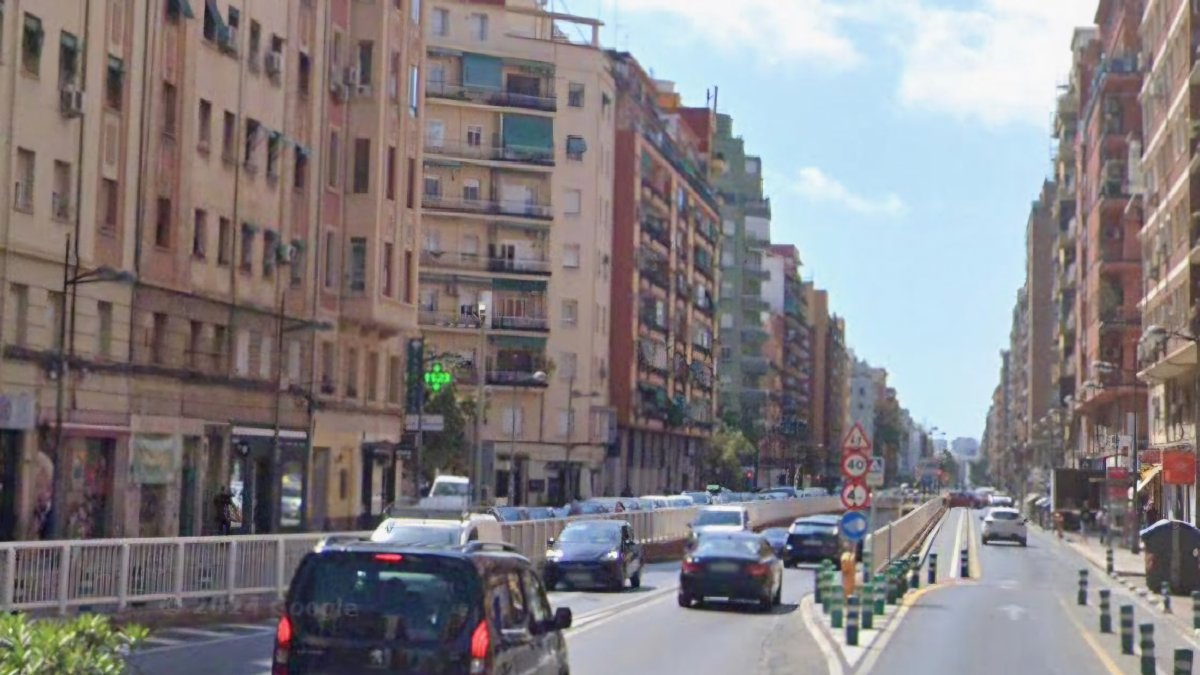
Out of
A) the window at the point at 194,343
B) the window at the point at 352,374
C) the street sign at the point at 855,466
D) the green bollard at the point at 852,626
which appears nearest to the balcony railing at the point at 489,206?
the window at the point at 352,374

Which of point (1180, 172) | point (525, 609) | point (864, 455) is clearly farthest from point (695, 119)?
point (525, 609)

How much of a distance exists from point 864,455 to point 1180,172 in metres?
37.2

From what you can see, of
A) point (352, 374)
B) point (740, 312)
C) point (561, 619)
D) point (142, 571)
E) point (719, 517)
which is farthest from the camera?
point (740, 312)

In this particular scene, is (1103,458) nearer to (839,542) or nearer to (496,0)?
(496,0)

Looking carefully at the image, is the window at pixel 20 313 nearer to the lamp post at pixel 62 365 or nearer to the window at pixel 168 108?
the lamp post at pixel 62 365

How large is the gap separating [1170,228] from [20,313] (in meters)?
44.2

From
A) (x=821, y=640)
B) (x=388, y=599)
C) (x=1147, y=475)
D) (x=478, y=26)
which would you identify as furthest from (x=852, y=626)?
(x=478, y=26)

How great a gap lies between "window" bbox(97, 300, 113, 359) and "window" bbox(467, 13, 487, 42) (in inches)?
2070

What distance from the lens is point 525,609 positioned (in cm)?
1227

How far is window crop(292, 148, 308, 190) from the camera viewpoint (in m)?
50.6

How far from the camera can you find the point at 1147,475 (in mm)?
71250

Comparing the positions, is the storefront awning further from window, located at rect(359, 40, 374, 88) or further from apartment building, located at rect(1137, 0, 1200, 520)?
window, located at rect(359, 40, 374, 88)

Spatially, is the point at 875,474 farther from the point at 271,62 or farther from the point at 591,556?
the point at 271,62

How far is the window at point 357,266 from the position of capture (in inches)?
2117
